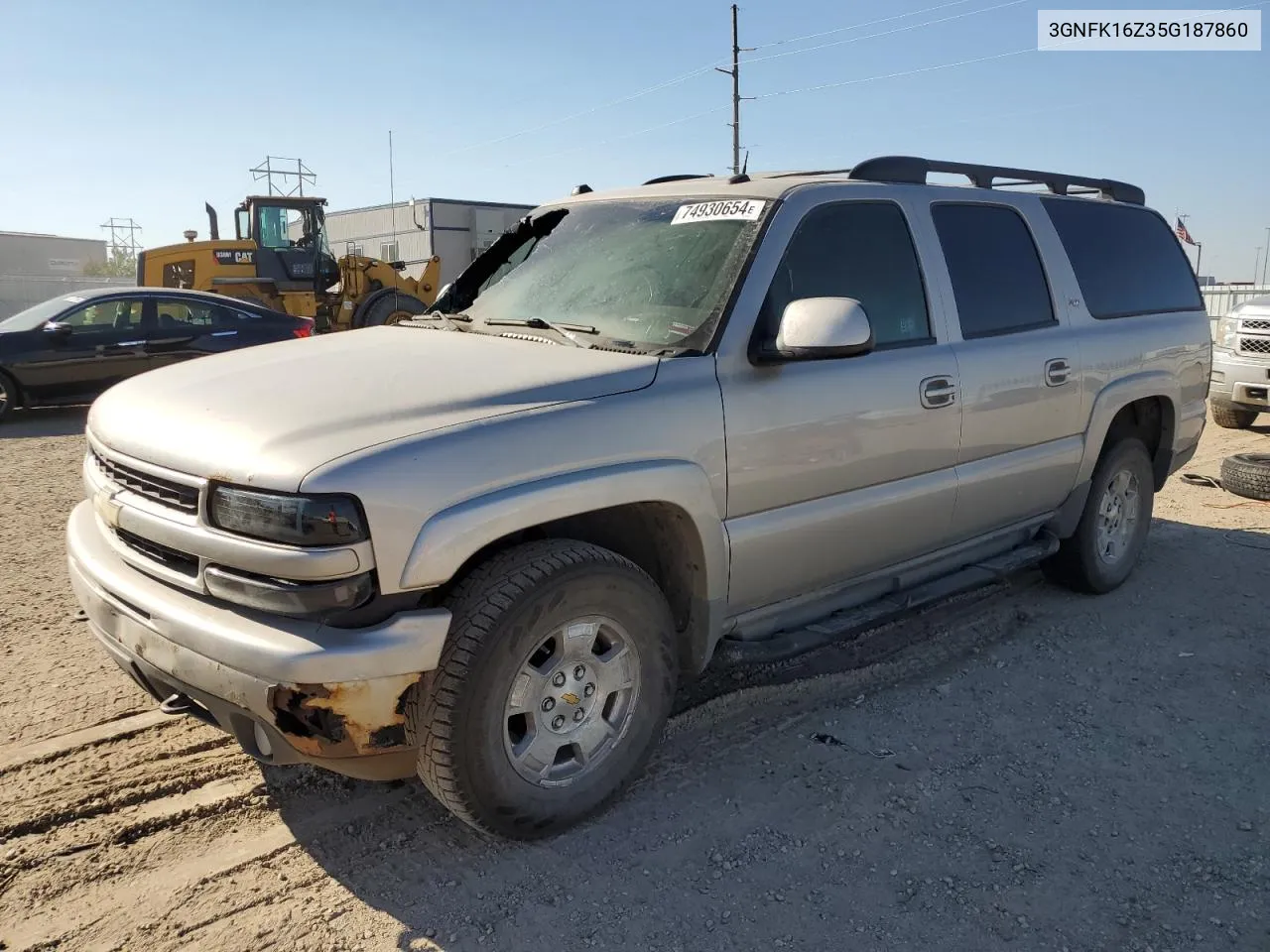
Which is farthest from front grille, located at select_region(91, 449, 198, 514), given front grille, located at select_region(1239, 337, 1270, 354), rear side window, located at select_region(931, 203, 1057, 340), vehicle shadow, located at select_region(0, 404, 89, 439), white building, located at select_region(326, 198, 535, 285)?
white building, located at select_region(326, 198, 535, 285)

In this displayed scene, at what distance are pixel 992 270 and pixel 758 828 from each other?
266 centimetres

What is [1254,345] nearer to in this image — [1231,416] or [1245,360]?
[1245,360]

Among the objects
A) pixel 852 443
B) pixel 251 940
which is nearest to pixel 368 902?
pixel 251 940

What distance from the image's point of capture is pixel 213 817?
3043mm

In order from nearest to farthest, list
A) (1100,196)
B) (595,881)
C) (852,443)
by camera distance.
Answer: (595,881) < (852,443) < (1100,196)

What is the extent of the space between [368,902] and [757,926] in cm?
106

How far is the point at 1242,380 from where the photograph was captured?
9992 mm

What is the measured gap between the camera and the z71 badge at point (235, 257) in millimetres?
16469

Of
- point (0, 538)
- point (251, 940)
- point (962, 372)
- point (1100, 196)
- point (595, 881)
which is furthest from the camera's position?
point (0, 538)

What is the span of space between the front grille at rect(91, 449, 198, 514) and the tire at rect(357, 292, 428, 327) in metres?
14.9

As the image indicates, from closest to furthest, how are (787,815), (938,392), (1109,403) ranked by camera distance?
(787,815), (938,392), (1109,403)

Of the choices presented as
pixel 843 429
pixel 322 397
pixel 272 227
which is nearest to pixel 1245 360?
pixel 843 429

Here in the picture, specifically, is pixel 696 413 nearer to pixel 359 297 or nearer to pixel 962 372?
pixel 962 372

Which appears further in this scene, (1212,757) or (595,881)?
(1212,757)
